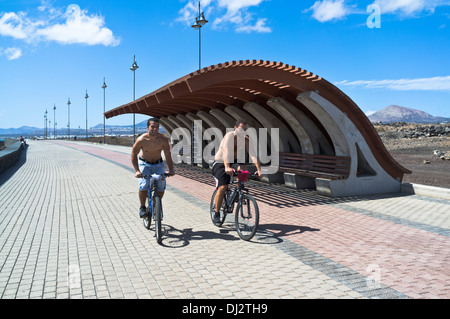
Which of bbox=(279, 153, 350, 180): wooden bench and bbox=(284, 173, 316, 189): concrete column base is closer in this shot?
bbox=(279, 153, 350, 180): wooden bench

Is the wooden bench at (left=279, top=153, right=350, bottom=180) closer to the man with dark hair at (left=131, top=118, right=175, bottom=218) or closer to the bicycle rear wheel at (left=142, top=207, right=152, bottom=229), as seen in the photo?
the bicycle rear wheel at (left=142, top=207, right=152, bottom=229)

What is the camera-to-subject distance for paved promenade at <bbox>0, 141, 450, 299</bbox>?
387 centimetres

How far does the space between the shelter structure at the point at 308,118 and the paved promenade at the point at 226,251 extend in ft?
3.81

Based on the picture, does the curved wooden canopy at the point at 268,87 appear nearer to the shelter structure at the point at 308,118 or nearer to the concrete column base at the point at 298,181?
the shelter structure at the point at 308,118

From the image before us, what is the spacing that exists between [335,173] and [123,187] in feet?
18.5

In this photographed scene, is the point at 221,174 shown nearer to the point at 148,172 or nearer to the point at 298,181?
the point at 148,172

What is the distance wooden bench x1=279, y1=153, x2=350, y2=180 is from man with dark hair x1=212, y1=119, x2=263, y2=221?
13.2ft

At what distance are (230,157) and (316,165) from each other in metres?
4.92

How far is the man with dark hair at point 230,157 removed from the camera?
5625mm

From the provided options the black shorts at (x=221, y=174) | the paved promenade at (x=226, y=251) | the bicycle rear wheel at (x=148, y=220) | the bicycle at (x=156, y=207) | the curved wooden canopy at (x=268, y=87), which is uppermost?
the curved wooden canopy at (x=268, y=87)

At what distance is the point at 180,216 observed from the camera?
716 centimetres

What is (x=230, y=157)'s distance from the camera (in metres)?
5.66

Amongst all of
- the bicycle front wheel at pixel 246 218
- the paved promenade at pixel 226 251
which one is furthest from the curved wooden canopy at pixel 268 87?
the bicycle front wheel at pixel 246 218

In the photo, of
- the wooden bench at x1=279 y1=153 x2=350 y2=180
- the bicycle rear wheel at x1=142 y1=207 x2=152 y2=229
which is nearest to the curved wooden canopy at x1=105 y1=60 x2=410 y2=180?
the wooden bench at x1=279 y1=153 x2=350 y2=180
